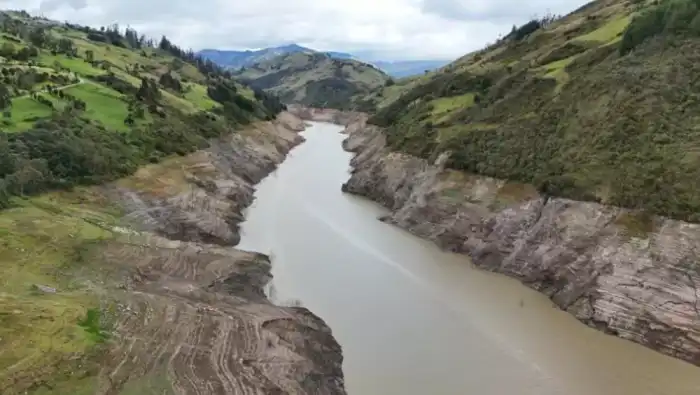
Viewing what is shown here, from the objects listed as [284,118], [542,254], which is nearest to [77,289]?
Answer: [542,254]

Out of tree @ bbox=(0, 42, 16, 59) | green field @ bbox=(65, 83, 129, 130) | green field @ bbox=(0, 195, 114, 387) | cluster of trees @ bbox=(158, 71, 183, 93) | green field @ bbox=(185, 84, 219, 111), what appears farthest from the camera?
cluster of trees @ bbox=(158, 71, 183, 93)

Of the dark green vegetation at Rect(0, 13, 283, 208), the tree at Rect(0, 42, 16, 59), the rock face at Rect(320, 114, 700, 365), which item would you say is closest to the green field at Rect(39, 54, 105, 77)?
the dark green vegetation at Rect(0, 13, 283, 208)

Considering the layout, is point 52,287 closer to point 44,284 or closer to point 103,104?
point 44,284

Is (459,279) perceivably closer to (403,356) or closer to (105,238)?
(403,356)

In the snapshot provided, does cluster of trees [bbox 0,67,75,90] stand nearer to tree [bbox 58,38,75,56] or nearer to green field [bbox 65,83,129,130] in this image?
green field [bbox 65,83,129,130]

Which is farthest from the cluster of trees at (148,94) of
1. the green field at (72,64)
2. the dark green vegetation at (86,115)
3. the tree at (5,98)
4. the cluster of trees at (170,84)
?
the tree at (5,98)

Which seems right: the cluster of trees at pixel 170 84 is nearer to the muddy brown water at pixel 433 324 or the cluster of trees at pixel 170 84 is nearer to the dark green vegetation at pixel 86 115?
the dark green vegetation at pixel 86 115

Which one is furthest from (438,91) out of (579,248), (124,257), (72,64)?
(124,257)
